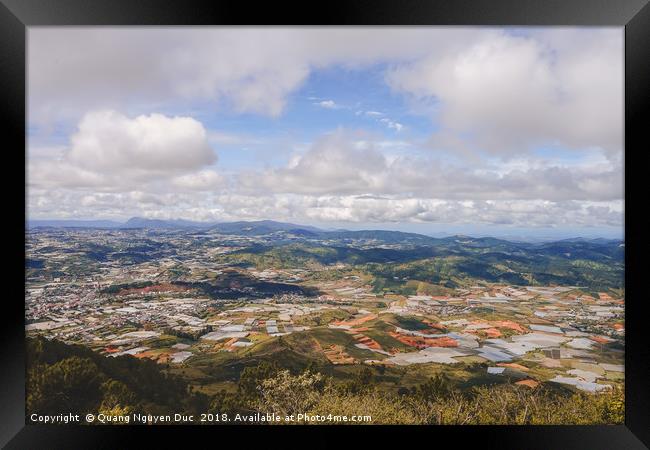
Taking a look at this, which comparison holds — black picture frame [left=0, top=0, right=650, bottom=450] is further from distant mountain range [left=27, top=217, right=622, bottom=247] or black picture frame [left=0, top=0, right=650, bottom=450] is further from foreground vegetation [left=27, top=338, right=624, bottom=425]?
distant mountain range [left=27, top=217, right=622, bottom=247]

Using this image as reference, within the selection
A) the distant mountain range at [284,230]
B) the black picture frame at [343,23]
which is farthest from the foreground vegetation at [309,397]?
the distant mountain range at [284,230]

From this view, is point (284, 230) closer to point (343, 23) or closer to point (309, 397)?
point (309, 397)

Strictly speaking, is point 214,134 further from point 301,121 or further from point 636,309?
point 636,309

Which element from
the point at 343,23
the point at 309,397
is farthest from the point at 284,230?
the point at 343,23

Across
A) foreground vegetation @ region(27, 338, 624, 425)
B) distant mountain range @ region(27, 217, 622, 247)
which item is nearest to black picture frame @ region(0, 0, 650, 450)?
foreground vegetation @ region(27, 338, 624, 425)

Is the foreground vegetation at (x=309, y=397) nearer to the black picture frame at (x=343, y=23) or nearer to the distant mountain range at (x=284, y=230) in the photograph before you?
the black picture frame at (x=343, y=23)
